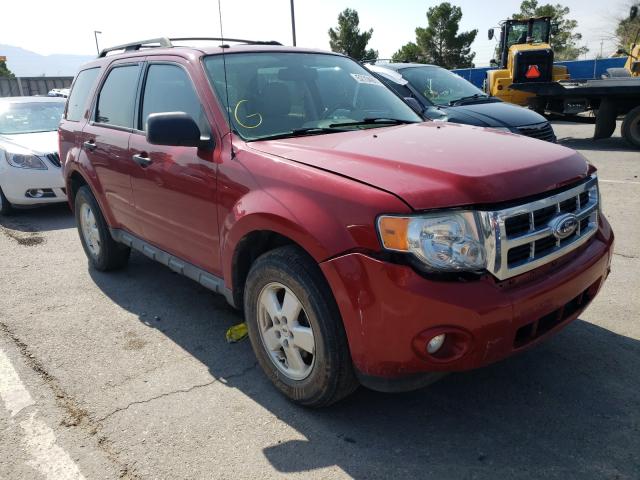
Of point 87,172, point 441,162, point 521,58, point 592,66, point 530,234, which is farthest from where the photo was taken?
point 592,66

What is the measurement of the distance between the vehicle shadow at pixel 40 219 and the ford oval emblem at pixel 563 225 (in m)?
6.27

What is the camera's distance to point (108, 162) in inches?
167

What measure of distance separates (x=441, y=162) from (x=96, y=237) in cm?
364

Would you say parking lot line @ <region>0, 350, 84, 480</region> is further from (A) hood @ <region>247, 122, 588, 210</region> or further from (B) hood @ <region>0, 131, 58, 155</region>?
(B) hood @ <region>0, 131, 58, 155</region>

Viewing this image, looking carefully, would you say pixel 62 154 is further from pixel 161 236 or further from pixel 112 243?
pixel 161 236

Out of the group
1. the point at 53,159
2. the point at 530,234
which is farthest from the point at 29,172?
the point at 530,234

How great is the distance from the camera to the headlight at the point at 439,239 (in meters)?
2.20

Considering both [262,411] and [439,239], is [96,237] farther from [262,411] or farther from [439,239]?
[439,239]

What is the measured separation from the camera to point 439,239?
221 centimetres

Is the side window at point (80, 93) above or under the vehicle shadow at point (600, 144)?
above

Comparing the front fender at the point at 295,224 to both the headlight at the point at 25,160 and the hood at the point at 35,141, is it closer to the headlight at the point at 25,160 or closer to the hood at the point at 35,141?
the headlight at the point at 25,160

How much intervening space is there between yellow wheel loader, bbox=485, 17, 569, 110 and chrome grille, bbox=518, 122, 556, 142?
709 cm

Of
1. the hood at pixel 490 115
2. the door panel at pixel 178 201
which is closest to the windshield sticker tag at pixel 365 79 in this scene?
the door panel at pixel 178 201

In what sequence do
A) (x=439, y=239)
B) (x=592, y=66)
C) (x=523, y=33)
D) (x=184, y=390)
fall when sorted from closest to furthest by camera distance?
(x=439, y=239) < (x=184, y=390) < (x=523, y=33) < (x=592, y=66)
